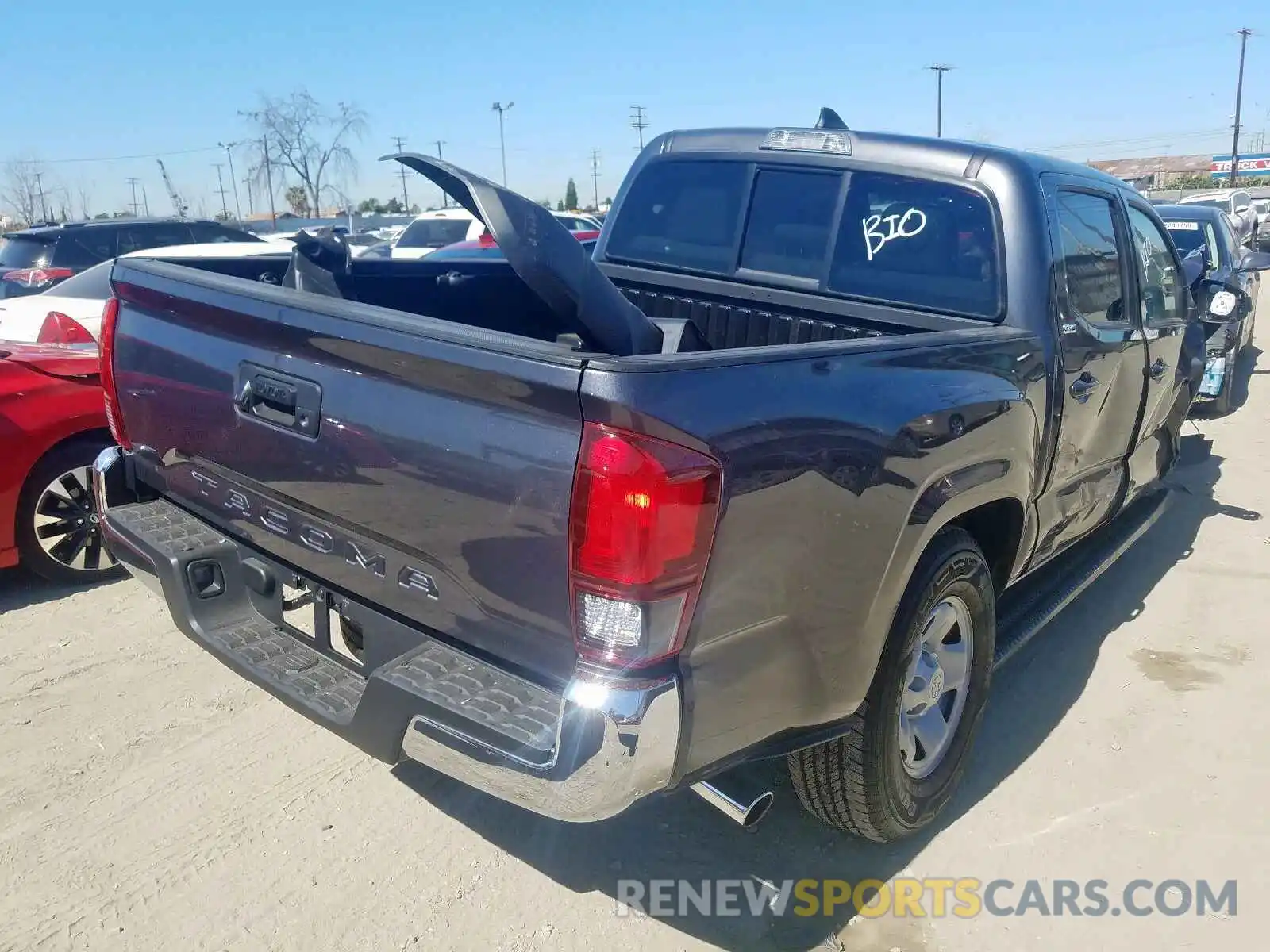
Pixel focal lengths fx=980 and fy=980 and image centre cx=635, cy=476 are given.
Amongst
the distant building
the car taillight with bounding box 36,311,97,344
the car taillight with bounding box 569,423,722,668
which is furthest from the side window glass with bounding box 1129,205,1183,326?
the distant building

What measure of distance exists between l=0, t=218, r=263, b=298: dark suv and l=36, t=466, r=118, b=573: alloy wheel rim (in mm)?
7523

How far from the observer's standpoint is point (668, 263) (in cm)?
420

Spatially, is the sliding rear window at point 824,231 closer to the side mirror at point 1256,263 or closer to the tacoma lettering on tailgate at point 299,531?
the tacoma lettering on tailgate at point 299,531

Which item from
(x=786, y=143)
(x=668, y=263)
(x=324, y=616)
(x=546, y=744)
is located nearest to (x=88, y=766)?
(x=324, y=616)

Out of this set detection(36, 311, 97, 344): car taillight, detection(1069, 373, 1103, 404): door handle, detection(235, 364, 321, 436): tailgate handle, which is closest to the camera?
detection(235, 364, 321, 436): tailgate handle

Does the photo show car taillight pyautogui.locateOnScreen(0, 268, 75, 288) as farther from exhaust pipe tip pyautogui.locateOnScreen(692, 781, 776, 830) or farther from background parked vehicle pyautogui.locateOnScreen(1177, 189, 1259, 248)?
background parked vehicle pyautogui.locateOnScreen(1177, 189, 1259, 248)

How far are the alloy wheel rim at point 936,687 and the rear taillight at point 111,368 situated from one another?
2491 millimetres

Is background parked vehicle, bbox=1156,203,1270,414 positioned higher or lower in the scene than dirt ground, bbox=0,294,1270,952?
higher

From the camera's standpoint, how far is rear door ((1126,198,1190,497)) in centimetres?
412

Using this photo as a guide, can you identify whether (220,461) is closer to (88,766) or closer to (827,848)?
(88,766)

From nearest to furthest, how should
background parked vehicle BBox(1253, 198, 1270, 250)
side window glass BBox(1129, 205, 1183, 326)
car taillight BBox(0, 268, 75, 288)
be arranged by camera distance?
1. side window glass BBox(1129, 205, 1183, 326)
2. car taillight BBox(0, 268, 75, 288)
3. background parked vehicle BBox(1253, 198, 1270, 250)

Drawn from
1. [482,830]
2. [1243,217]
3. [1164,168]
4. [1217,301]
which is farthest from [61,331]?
[1164,168]

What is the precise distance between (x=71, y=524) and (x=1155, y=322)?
16.1 feet

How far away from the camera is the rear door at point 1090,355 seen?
133 inches
